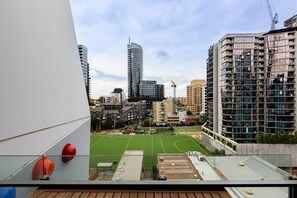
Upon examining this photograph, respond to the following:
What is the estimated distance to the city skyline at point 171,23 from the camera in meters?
21.8

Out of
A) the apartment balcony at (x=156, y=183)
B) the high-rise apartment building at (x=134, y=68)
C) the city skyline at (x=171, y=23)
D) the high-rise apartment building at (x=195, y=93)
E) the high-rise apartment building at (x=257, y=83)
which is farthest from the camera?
the high-rise apartment building at (x=134, y=68)

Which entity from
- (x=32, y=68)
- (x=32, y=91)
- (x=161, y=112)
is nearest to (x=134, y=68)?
(x=161, y=112)

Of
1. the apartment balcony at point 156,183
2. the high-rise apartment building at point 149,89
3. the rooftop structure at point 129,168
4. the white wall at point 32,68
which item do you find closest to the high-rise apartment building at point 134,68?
the high-rise apartment building at point 149,89

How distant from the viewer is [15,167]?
1860 millimetres

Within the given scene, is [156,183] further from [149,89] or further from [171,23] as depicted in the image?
[149,89]

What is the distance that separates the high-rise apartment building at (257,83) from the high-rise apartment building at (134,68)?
56649mm

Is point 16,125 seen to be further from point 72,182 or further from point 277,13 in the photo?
point 277,13

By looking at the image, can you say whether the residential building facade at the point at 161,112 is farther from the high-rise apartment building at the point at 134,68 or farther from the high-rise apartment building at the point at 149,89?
the high-rise apartment building at the point at 134,68

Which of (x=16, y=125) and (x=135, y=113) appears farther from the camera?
(x=135, y=113)

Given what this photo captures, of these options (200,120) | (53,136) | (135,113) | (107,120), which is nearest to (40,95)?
(53,136)

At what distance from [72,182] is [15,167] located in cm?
63

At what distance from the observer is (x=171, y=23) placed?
3553 centimetres

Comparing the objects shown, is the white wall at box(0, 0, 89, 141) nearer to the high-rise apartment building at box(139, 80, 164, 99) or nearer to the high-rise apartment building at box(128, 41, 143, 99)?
the high-rise apartment building at box(139, 80, 164, 99)

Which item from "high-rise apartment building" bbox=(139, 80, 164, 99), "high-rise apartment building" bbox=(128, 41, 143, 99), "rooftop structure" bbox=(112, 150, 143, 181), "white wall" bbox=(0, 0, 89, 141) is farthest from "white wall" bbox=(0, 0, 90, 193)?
"high-rise apartment building" bbox=(128, 41, 143, 99)
